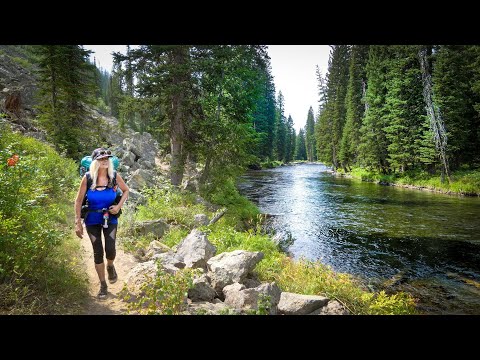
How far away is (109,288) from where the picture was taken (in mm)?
5113

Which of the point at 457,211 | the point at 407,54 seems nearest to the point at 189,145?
the point at 457,211

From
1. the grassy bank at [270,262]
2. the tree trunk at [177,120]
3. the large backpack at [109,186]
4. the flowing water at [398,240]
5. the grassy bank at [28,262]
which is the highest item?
the tree trunk at [177,120]

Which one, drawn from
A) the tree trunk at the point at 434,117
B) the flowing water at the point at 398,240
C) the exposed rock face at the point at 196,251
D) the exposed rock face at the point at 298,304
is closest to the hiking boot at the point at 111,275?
the exposed rock face at the point at 196,251

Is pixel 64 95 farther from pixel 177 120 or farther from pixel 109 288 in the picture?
pixel 109 288

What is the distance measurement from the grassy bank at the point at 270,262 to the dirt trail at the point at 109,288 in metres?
0.81

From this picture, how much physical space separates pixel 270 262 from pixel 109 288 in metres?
3.98

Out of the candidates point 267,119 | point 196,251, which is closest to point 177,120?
point 196,251

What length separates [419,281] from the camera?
8.40 m

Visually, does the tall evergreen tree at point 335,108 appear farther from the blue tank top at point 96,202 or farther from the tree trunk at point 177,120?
the blue tank top at point 96,202

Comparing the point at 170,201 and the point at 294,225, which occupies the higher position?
the point at 170,201

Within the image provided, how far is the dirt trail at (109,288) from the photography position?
4342mm
